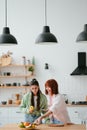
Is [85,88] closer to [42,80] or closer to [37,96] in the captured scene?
[42,80]

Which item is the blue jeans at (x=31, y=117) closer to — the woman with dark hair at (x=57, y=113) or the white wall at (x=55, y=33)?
the woman with dark hair at (x=57, y=113)

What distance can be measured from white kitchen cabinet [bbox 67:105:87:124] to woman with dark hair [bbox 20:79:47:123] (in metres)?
2.51

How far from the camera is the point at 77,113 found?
8070mm

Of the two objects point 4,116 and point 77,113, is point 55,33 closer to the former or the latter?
point 77,113

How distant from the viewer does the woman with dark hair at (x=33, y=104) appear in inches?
216

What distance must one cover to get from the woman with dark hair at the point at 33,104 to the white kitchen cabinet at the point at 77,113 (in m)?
2.51

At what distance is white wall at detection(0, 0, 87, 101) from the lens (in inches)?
343

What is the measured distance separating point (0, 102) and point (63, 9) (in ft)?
9.69

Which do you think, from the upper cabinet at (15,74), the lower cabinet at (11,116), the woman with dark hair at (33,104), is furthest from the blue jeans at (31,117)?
the upper cabinet at (15,74)

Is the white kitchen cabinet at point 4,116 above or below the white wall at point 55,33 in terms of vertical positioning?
below

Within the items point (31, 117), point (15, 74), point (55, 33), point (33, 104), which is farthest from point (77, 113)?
point (31, 117)

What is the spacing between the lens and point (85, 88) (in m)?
8.63

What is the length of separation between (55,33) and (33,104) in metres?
3.48

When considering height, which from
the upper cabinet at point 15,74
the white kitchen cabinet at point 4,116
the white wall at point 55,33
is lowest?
the white kitchen cabinet at point 4,116
